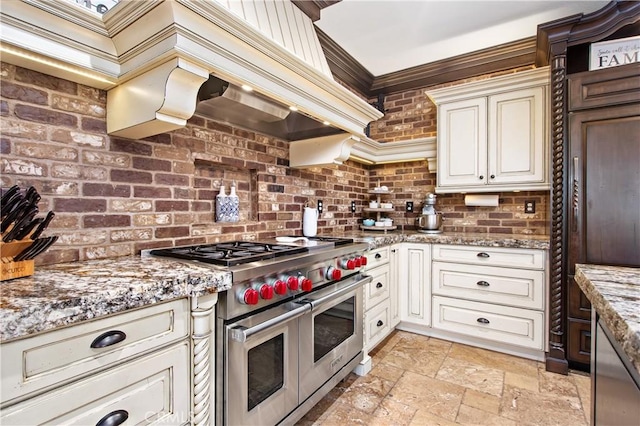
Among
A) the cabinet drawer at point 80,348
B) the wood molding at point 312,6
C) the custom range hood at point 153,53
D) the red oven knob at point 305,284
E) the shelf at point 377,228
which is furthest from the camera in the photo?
the shelf at point 377,228

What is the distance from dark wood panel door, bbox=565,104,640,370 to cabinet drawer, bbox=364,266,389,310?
4.14 ft

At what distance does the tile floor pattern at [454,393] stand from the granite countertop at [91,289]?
3.78ft

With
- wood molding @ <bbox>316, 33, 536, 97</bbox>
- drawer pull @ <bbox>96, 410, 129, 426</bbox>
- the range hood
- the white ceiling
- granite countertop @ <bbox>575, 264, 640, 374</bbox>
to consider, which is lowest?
drawer pull @ <bbox>96, 410, 129, 426</bbox>

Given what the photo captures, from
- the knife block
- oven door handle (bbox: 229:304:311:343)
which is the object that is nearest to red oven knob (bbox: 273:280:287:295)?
oven door handle (bbox: 229:304:311:343)

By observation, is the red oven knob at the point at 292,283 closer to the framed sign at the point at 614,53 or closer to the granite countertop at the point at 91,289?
the granite countertop at the point at 91,289

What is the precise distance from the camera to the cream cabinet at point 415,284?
2.79 metres

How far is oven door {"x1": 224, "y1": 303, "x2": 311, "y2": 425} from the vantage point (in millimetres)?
1221

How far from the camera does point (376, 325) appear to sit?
2.45 metres

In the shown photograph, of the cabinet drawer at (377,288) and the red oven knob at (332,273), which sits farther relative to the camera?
the cabinet drawer at (377,288)

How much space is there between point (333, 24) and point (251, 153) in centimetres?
124

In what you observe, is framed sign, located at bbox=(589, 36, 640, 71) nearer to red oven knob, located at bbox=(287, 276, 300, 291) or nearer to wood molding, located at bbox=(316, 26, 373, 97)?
wood molding, located at bbox=(316, 26, 373, 97)

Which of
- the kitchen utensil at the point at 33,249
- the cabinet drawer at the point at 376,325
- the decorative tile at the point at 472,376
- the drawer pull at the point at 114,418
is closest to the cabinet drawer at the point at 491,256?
the cabinet drawer at the point at 376,325

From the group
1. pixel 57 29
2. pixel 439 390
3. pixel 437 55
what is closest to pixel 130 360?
pixel 57 29

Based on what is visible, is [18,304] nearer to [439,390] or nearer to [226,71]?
[226,71]
